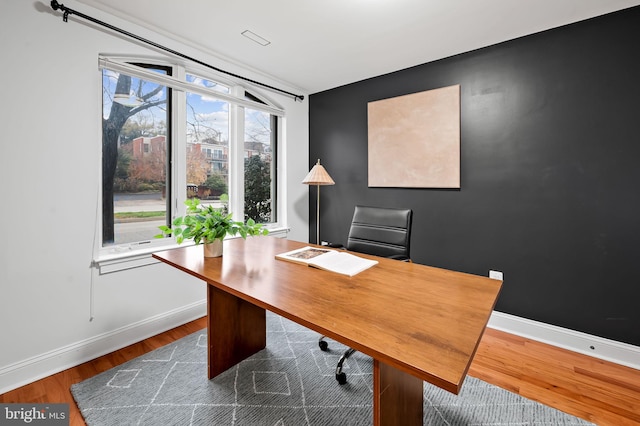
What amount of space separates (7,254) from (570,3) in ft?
12.6

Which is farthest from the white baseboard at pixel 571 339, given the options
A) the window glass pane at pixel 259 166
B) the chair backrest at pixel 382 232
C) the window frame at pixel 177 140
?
Answer: the window glass pane at pixel 259 166

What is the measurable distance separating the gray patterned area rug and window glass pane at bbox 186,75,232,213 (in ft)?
4.80

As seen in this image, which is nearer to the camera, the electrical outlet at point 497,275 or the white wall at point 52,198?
the white wall at point 52,198

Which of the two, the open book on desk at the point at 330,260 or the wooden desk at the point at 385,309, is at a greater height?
the open book on desk at the point at 330,260

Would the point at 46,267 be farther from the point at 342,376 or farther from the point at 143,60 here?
the point at 342,376

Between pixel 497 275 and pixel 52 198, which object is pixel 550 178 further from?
pixel 52 198

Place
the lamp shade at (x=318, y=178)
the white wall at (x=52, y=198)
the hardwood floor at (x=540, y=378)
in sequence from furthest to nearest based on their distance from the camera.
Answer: the lamp shade at (x=318, y=178), the white wall at (x=52, y=198), the hardwood floor at (x=540, y=378)

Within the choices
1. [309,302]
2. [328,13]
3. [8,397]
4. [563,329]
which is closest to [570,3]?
[328,13]

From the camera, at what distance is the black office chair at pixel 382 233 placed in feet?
6.99

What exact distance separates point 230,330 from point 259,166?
1.97 metres

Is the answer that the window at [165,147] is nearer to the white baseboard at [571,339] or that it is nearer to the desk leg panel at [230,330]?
the desk leg panel at [230,330]

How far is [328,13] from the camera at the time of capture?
2.03 metres

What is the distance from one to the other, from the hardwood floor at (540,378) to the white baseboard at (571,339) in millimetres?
55

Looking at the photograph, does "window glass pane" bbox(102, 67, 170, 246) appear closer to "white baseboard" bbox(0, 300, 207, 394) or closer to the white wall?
the white wall
